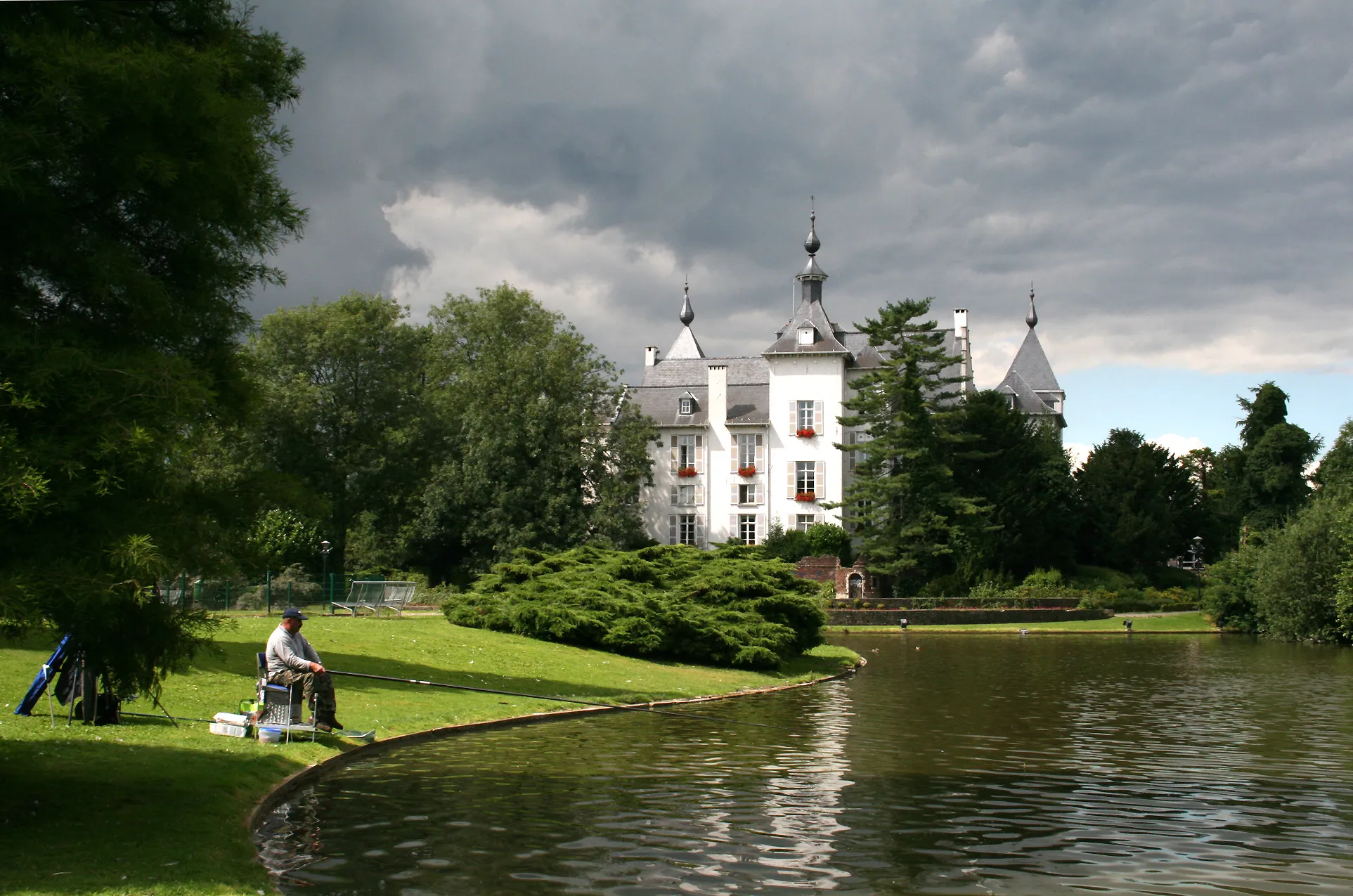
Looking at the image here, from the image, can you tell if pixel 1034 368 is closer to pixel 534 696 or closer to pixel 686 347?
pixel 686 347

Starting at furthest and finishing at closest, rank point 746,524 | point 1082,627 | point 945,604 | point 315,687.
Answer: point 746,524 < point 945,604 < point 1082,627 < point 315,687

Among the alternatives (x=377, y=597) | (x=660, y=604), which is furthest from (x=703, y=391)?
(x=660, y=604)

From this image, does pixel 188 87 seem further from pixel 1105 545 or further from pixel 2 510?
pixel 1105 545

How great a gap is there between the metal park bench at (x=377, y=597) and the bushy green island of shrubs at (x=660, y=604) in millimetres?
4751

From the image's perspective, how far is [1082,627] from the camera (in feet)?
164

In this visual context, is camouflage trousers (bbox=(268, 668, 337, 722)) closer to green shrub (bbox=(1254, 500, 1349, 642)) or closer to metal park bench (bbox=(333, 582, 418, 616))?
metal park bench (bbox=(333, 582, 418, 616))

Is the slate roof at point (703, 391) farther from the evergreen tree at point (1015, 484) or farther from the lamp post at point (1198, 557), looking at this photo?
the lamp post at point (1198, 557)

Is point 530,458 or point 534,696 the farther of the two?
point 530,458

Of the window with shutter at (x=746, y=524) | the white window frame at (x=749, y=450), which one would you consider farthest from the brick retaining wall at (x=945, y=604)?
the white window frame at (x=749, y=450)

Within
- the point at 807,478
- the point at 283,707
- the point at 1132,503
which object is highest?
the point at 807,478

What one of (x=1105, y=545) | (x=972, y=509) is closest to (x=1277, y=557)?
(x=972, y=509)

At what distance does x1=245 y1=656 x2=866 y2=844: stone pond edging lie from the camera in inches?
468

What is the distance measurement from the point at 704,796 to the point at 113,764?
603 centimetres

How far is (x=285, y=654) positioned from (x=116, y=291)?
582 centimetres
